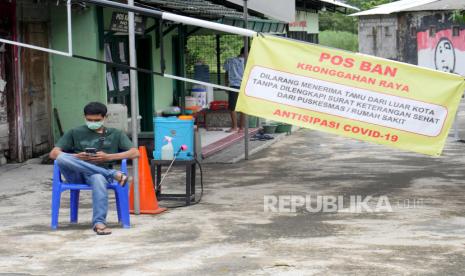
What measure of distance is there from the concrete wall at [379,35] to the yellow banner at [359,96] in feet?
91.9

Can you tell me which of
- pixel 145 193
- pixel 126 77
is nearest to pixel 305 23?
pixel 126 77

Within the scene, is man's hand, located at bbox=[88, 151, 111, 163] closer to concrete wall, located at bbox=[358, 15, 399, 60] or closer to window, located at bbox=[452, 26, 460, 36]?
window, located at bbox=[452, 26, 460, 36]

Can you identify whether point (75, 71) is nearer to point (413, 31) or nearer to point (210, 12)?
point (210, 12)

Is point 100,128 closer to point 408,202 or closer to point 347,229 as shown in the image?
point 347,229

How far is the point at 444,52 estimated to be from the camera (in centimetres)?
2647

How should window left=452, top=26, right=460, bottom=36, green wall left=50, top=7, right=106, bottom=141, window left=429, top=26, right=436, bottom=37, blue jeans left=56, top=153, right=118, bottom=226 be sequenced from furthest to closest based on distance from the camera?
window left=429, top=26, right=436, bottom=37 < window left=452, top=26, right=460, bottom=36 < green wall left=50, top=7, right=106, bottom=141 < blue jeans left=56, top=153, right=118, bottom=226

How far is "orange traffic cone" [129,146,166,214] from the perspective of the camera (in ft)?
36.4

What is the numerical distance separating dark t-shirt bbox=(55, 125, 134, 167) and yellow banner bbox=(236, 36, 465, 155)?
5.06ft

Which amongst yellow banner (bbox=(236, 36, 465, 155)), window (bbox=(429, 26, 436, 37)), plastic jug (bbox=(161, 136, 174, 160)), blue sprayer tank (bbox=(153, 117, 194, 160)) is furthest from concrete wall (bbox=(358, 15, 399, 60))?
yellow banner (bbox=(236, 36, 465, 155))

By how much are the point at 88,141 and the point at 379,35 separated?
102ft

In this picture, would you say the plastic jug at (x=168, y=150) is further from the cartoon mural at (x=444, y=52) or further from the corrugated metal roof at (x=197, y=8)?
the cartoon mural at (x=444, y=52)

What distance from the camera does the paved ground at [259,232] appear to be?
27.3 ft

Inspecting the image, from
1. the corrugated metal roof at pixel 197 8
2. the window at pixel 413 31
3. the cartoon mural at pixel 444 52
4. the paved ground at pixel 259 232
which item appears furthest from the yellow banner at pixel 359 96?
the window at pixel 413 31

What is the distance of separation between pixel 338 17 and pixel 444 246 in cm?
5863
